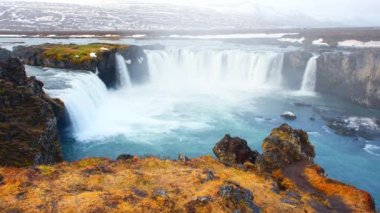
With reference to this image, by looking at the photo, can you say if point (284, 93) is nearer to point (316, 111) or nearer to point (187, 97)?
point (316, 111)

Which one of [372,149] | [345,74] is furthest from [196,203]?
[345,74]

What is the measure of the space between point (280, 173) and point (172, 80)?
182 ft

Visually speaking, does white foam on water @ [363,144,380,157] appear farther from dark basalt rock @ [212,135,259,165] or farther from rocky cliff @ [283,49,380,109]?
dark basalt rock @ [212,135,259,165]

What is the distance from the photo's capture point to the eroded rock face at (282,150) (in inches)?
969

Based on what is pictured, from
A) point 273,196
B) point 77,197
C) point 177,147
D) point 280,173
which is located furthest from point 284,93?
point 77,197

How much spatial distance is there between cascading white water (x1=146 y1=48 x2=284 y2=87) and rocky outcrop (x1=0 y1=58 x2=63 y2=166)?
4174cm

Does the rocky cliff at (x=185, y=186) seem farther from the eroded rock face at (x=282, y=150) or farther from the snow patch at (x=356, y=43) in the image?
the snow patch at (x=356, y=43)

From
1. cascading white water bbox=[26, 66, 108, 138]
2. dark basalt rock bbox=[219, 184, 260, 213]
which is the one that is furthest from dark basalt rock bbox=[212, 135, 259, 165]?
cascading white water bbox=[26, 66, 108, 138]

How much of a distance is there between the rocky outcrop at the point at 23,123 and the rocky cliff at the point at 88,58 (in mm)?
24735

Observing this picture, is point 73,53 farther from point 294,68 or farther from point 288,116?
point 294,68

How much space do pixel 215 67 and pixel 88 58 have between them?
28.4 m

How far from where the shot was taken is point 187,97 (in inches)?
2537

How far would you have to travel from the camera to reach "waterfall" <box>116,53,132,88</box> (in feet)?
230

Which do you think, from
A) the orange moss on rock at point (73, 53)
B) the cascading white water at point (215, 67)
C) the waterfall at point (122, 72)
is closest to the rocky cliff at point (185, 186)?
the orange moss on rock at point (73, 53)
